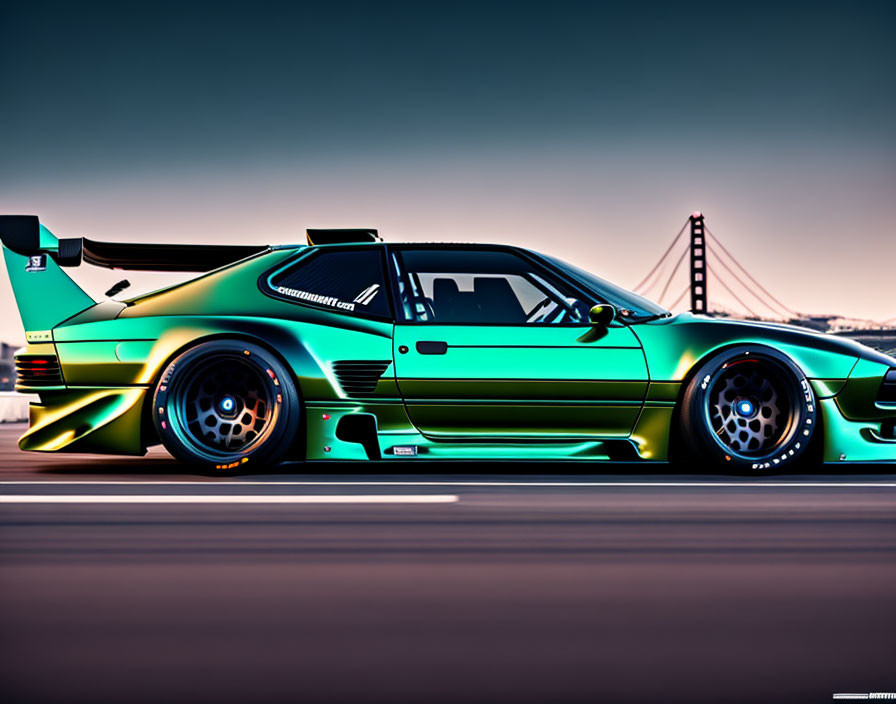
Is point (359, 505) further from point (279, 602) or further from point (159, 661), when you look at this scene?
point (159, 661)

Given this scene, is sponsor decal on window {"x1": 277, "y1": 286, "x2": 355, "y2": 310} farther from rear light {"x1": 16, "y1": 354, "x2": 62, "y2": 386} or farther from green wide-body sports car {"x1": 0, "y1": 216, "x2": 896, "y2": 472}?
rear light {"x1": 16, "y1": 354, "x2": 62, "y2": 386}

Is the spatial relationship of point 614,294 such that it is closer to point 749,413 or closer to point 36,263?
point 749,413

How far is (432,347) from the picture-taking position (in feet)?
19.7

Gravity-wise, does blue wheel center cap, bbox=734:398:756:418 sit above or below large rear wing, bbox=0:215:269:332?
below

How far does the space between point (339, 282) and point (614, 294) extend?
155 centimetres

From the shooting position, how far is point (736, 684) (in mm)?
2266

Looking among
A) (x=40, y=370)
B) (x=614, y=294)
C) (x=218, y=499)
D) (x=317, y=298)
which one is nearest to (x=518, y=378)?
(x=614, y=294)

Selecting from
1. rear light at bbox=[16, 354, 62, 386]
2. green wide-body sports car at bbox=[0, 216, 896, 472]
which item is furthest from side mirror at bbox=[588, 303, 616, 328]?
rear light at bbox=[16, 354, 62, 386]

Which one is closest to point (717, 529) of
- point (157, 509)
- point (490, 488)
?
point (490, 488)

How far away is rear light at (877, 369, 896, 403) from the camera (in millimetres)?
6031

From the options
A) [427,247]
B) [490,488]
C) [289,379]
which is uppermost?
[427,247]

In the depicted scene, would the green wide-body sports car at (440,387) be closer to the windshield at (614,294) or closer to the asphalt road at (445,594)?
the windshield at (614,294)

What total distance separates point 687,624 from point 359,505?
2215 mm

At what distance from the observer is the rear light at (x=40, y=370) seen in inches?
237
